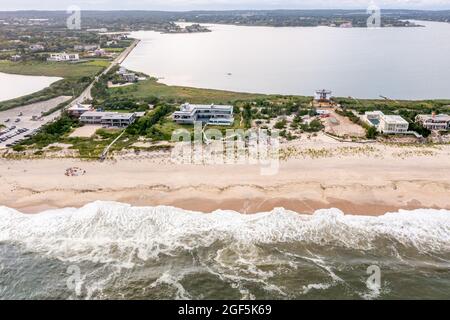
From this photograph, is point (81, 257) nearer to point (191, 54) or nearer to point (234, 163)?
point (234, 163)

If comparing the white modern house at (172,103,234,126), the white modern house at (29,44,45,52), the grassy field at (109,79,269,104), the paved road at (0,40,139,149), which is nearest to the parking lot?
the paved road at (0,40,139,149)

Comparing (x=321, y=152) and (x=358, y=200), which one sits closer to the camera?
(x=358, y=200)

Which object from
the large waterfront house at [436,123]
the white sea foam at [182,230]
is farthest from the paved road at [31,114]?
the large waterfront house at [436,123]

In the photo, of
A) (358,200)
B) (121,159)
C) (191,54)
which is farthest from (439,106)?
(191,54)

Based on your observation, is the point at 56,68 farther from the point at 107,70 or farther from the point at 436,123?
the point at 436,123
